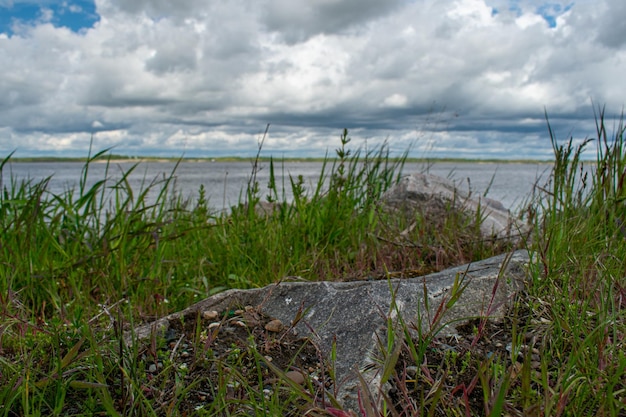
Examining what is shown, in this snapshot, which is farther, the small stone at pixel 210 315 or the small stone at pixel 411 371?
the small stone at pixel 210 315

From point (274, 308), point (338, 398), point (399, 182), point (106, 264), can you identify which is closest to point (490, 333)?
point (338, 398)

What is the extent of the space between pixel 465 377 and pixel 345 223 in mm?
2280

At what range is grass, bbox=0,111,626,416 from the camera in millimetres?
1544

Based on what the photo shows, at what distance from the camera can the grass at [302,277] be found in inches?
60.8

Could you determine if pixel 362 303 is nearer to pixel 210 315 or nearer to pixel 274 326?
pixel 274 326

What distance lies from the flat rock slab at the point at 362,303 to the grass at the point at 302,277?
0.09 metres

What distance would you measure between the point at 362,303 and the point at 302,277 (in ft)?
3.74

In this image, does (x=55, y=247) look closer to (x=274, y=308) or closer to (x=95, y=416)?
(x=274, y=308)

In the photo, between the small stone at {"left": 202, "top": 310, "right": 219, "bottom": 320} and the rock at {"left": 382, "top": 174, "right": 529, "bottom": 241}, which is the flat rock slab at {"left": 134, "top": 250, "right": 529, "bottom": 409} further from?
the rock at {"left": 382, "top": 174, "right": 529, "bottom": 241}

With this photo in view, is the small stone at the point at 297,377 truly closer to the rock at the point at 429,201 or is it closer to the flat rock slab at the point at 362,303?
the flat rock slab at the point at 362,303

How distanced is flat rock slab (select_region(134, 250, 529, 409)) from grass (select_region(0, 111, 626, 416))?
89mm

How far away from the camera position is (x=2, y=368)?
186cm

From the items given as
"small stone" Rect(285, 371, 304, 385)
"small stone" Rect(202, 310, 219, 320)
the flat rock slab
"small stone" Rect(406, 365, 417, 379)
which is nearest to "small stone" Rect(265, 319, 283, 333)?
the flat rock slab

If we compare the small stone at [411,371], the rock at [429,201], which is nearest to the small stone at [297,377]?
the small stone at [411,371]
